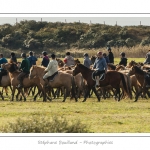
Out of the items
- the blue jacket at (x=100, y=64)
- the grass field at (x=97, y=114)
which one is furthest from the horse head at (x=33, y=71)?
the grass field at (x=97, y=114)

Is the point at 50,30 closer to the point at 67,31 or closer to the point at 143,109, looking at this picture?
the point at 67,31

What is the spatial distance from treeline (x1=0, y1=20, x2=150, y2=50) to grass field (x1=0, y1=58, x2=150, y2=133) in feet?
168

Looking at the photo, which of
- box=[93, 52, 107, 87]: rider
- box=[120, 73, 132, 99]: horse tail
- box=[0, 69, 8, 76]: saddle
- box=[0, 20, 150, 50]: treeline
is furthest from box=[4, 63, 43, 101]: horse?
box=[0, 20, 150, 50]: treeline

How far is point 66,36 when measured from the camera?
3578 inches

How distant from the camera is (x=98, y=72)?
29.0 metres

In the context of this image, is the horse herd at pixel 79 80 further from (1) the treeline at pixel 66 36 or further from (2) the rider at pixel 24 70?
(1) the treeline at pixel 66 36

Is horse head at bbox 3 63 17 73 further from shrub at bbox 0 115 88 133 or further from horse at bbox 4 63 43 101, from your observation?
shrub at bbox 0 115 88 133

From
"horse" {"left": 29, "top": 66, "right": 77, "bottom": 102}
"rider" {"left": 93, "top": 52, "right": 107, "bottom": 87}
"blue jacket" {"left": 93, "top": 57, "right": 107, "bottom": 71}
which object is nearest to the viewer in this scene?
"rider" {"left": 93, "top": 52, "right": 107, "bottom": 87}

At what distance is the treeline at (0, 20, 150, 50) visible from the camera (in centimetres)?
8044

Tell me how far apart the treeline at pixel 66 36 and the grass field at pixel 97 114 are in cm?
5135

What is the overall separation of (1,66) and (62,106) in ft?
23.7

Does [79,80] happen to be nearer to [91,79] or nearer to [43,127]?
[91,79]
